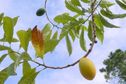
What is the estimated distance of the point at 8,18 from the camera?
5.58 feet

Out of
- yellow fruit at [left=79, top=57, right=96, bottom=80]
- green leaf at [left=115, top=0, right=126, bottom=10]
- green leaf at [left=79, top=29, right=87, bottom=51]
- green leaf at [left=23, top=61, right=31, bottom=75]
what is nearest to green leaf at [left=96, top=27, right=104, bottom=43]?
green leaf at [left=79, top=29, right=87, bottom=51]

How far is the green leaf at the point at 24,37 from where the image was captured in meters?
1.63

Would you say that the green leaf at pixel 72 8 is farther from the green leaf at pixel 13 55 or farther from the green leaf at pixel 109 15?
the green leaf at pixel 13 55

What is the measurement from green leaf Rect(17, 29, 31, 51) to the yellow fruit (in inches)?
11.1

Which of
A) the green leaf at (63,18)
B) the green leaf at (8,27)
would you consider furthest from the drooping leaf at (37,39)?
the green leaf at (63,18)

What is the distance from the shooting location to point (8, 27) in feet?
5.59

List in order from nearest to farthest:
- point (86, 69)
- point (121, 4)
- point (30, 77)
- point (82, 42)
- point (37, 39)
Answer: point (86, 69)
point (37, 39)
point (30, 77)
point (121, 4)
point (82, 42)

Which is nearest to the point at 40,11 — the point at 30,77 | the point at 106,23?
the point at 106,23

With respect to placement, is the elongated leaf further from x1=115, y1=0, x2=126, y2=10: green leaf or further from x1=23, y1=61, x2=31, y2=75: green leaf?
x1=23, y1=61, x2=31, y2=75: green leaf

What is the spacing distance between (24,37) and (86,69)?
33cm

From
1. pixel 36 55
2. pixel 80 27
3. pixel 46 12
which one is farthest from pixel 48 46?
pixel 80 27

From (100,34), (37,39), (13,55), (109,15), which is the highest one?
(37,39)

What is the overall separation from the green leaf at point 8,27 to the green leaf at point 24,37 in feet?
0.16

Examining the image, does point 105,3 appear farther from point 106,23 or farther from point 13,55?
point 13,55
